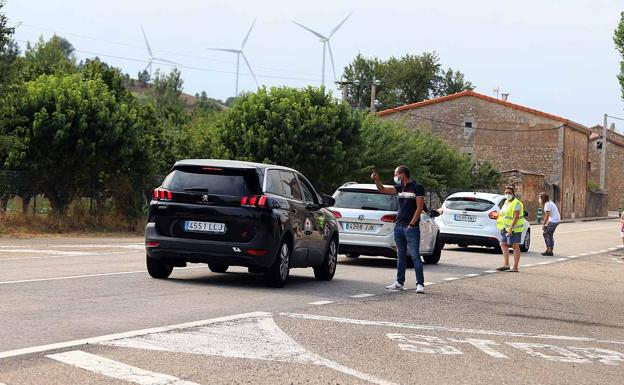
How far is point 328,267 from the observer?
1717 centimetres

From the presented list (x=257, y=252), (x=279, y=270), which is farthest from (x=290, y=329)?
(x=279, y=270)

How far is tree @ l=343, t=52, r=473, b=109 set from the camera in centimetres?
11075

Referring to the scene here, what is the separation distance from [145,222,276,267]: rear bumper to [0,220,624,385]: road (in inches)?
15.2

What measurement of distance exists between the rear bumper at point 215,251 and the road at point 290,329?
39cm

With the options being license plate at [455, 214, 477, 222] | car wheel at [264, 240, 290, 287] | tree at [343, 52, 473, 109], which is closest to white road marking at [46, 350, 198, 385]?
car wheel at [264, 240, 290, 287]

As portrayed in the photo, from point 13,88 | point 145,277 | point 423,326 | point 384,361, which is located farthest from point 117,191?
point 384,361

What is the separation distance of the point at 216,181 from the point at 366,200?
729 centimetres

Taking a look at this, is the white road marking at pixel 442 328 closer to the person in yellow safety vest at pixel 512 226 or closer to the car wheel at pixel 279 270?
the car wheel at pixel 279 270

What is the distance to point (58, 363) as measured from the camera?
7.78 meters

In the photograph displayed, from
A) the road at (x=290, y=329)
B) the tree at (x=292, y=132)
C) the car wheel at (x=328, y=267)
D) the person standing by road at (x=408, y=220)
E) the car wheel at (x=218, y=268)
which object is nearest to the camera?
the road at (x=290, y=329)

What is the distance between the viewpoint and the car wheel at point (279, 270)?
14852 millimetres

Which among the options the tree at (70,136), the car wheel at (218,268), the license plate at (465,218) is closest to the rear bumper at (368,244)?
the car wheel at (218,268)

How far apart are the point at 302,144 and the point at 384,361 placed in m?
32.4

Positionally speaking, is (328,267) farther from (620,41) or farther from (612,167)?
(612,167)
